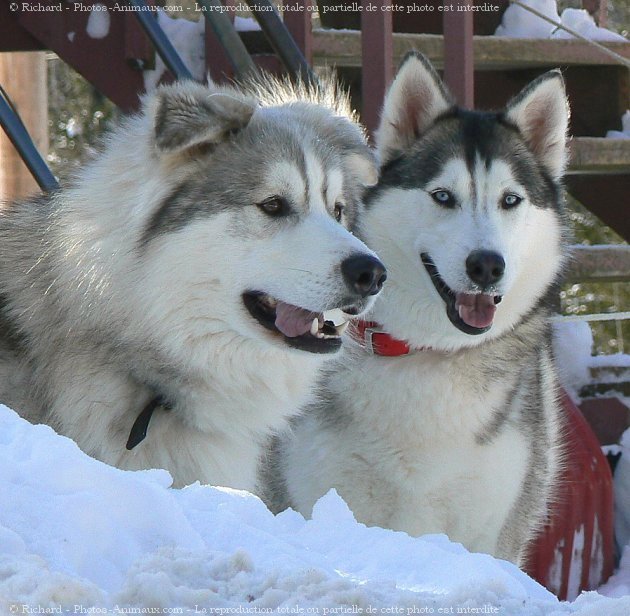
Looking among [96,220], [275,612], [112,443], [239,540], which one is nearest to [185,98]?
[96,220]

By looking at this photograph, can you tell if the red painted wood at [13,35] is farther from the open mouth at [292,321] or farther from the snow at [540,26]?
the open mouth at [292,321]

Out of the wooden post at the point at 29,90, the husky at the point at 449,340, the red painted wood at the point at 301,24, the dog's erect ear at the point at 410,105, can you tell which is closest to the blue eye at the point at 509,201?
the husky at the point at 449,340

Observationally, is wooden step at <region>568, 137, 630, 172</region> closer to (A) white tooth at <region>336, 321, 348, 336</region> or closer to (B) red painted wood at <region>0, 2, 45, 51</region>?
(A) white tooth at <region>336, 321, 348, 336</region>

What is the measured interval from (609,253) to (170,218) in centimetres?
312

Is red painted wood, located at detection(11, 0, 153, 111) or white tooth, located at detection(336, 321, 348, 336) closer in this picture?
white tooth, located at detection(336, 321, 348, 336)

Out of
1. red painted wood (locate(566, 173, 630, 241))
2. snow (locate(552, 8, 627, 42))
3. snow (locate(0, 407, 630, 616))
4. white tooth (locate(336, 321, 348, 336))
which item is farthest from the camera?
red painted wood (locate(566, 173, 630, 241))

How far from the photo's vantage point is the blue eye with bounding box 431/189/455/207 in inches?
151

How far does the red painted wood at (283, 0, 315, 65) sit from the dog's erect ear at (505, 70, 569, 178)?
3.83 ft

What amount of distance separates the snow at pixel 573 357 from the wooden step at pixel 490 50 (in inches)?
54.8

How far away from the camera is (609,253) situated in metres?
5.45

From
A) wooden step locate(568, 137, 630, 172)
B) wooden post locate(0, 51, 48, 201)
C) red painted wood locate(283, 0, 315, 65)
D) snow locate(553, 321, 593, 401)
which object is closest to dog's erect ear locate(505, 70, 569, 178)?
red painted wood locate(283, 0, 315, 65)

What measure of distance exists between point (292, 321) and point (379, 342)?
100 centimetres

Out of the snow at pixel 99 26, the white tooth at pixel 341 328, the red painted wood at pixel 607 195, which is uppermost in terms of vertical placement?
the snow at pixel 99 26

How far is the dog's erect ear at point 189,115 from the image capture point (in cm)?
285
